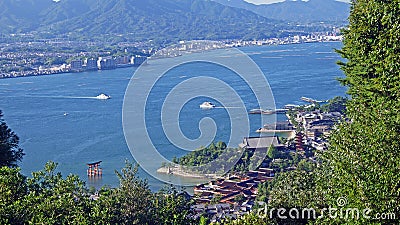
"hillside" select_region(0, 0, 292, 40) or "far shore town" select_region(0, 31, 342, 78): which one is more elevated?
"hillside" select_region(0, 0, 292, 40)

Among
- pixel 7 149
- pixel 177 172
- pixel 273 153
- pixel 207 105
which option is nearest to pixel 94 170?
pixel 177 172

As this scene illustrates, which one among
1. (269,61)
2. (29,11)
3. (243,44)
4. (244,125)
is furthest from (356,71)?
(29,11)

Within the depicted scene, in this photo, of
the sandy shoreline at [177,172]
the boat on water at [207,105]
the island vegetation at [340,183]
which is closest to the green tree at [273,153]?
the sandy shoreline at [177,172]

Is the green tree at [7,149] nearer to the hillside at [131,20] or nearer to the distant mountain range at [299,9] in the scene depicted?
the hillside at [131,20]

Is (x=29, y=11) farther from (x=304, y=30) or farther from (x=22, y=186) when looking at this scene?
(x=22, y=186)
